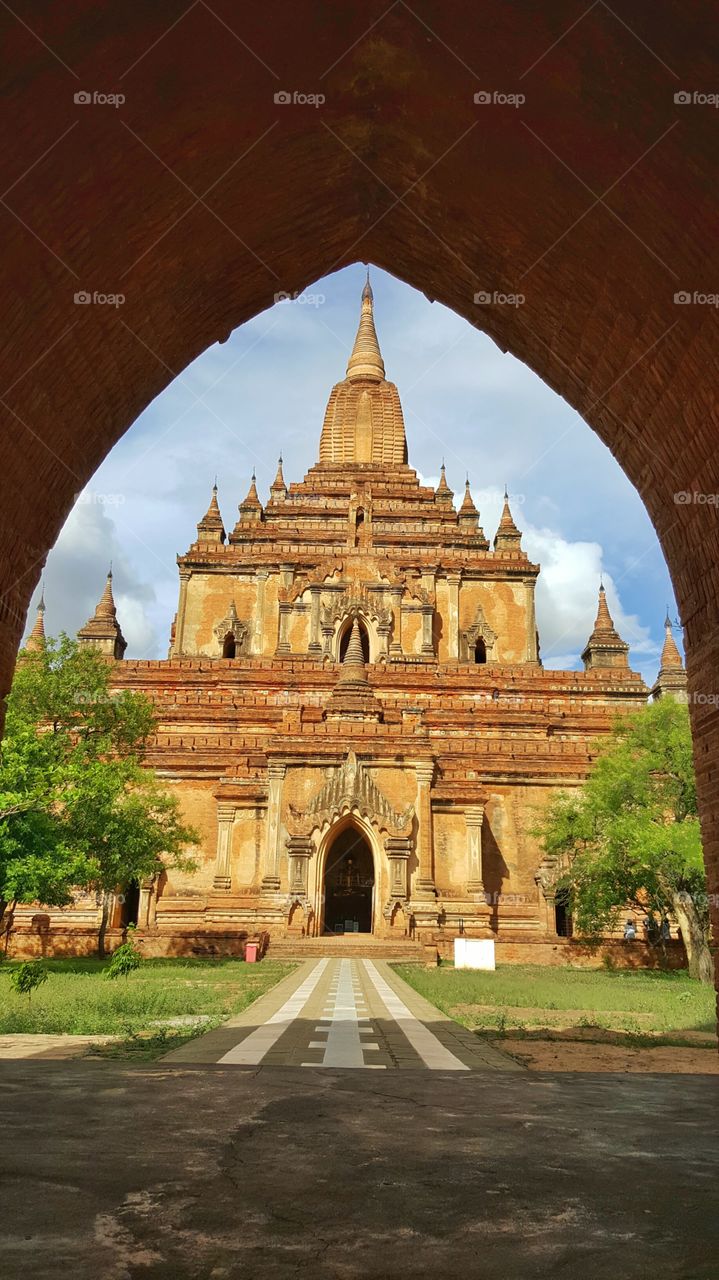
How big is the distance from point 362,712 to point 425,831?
6.06 m

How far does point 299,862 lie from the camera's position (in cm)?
2717

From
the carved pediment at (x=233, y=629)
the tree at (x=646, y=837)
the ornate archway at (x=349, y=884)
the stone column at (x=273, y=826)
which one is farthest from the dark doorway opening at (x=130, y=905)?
the carved pediment at (x=233, y=629)

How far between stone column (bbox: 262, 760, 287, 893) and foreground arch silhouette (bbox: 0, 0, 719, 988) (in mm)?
21583

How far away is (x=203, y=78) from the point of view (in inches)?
208

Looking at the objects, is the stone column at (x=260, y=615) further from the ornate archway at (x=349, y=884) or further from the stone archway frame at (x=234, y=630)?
the ornate archway at (x=349, y=884)

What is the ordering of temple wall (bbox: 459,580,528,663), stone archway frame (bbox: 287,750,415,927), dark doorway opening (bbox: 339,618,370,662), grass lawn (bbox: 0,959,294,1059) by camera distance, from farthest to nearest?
temple wall (bbox: 459,580,528,663)
dark doorway opening (bbox: 339,618,370,662)
stone archway frame (bbox: 287,750,415,927)
grass lawn (bbox: 0,959,294,1059)

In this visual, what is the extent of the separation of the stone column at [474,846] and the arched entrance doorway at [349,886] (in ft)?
12.0

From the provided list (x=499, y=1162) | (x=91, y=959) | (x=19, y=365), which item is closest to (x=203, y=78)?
(x=19, y=365)

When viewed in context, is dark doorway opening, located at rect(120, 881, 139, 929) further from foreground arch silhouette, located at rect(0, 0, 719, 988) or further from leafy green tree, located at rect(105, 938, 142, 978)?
foreground arch silhouette, located at rect(0, 0, 719, 988)

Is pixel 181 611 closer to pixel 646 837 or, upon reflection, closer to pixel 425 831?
pixel 425 831

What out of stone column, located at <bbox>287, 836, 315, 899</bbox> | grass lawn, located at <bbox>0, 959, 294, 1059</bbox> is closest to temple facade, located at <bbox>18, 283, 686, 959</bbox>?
stone column, located at <bbox>287, 836, 315, 899</bbox>

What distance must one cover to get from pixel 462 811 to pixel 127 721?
34.5 ft

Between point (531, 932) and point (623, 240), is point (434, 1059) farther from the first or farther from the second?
point (531, 932)

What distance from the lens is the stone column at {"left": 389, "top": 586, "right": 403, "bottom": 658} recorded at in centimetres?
4272
